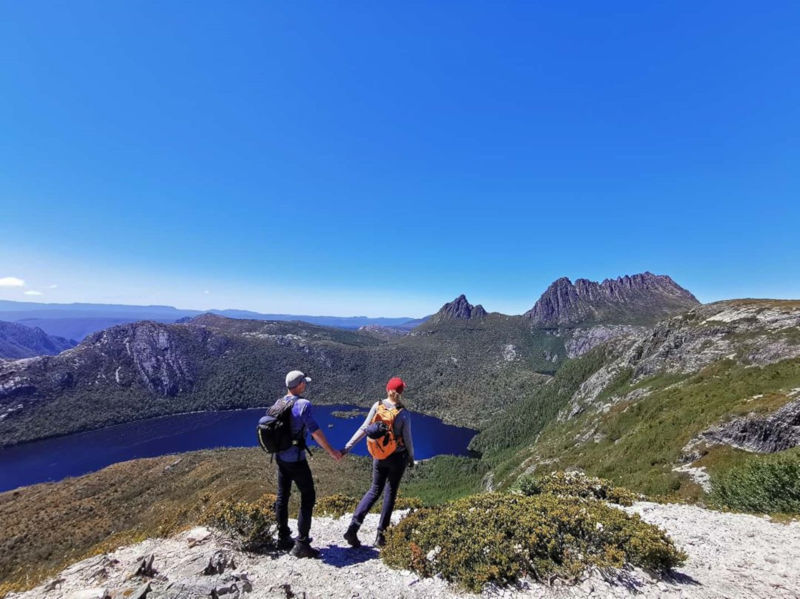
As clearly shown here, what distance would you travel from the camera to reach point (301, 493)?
8258mm

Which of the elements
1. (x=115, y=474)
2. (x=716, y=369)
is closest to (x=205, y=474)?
(x=115, y=474)

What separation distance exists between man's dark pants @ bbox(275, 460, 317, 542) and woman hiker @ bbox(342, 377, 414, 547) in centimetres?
110

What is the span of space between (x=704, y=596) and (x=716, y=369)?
2603 inches

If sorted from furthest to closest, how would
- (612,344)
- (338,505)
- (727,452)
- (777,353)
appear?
(612,344)
(777,353)
(727,452)
(338,505)

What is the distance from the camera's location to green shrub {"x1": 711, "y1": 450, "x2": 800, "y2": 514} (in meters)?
12.3

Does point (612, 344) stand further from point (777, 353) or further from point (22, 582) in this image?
point (22, 582)

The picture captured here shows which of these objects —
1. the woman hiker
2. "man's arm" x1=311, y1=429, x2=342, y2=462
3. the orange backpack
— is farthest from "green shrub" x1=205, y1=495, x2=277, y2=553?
the orange backpack

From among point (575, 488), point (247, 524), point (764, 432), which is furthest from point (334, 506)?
point (764, 432)

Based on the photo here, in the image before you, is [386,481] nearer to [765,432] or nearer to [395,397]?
[395,397]

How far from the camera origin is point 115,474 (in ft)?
273

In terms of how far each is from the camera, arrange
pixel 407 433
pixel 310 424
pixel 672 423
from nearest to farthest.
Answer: pixel 310 424
pixel 407 433
pixel 672 423

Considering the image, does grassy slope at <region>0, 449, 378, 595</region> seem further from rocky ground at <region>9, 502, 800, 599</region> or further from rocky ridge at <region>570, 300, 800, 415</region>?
rocky ridge at <region>570, 300, 800, 415</region>

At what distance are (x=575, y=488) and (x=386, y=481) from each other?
26.6 feet

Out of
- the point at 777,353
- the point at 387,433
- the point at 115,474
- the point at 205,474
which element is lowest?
the point at 115,474
